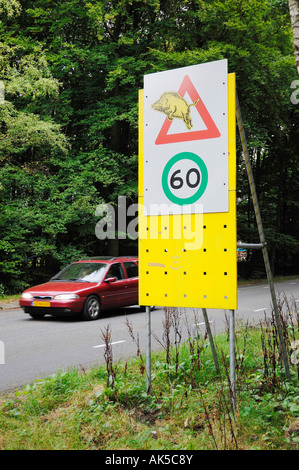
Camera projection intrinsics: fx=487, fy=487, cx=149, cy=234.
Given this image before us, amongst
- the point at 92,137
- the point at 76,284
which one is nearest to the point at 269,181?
the point at 92,137

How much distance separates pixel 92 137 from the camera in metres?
22.1

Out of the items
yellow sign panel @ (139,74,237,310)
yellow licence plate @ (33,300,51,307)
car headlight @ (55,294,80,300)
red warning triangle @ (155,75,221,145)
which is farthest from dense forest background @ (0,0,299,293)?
yellow sign panel @ (139,74,237,310)

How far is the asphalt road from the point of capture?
22.5 ft

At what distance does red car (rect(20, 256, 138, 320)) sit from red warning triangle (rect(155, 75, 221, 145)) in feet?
25.0

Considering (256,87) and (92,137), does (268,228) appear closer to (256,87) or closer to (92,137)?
(256,87)

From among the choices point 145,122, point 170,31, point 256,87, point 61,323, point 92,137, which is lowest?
point 61,323

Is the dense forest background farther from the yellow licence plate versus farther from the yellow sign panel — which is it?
the yellow sign panel

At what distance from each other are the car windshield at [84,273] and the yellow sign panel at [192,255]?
8.12m

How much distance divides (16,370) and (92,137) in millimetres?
16484

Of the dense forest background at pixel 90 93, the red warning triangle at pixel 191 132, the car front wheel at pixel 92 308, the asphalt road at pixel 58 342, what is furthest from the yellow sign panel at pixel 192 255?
the dense forest background at pixel 90 93

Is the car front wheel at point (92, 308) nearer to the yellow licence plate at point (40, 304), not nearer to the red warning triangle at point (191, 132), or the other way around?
the yellow licence plate at point (40, 304)

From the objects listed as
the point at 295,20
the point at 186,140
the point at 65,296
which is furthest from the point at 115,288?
the point at 295,20
